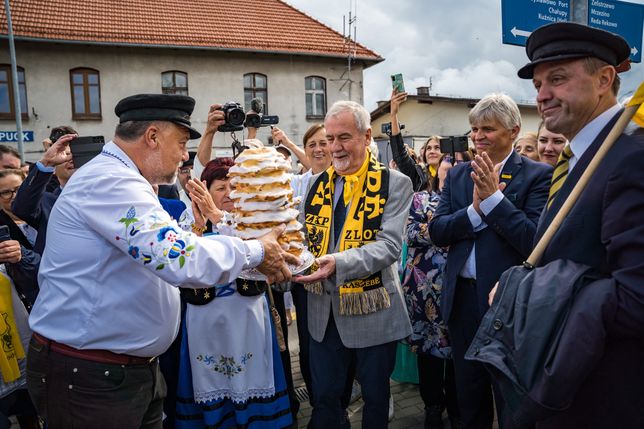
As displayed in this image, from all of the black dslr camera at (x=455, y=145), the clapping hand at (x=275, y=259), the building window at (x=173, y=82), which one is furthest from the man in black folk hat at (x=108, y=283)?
the building window at (x=173, y=82)

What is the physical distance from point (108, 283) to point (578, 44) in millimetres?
2254

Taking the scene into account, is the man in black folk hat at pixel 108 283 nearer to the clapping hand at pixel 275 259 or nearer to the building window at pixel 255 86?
the clapping hand at pixel 275 259

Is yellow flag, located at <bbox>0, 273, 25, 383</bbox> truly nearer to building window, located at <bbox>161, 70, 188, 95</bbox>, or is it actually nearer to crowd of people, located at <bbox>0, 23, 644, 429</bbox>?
crowd of people, located at <bbox>0, 23, 644, 429</bbox>

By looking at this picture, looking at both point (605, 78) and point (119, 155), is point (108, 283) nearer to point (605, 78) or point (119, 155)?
point (119, 155)

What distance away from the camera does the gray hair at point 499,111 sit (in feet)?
9.45

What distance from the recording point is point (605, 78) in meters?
1.86

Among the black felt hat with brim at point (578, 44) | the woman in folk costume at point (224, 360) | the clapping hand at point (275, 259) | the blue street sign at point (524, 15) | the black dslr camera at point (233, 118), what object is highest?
the blue street sign at point (524, 15)

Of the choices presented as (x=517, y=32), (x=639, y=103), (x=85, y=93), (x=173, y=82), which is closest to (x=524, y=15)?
(x=517, y=32)

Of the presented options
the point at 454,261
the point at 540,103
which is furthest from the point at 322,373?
the point at 540,103

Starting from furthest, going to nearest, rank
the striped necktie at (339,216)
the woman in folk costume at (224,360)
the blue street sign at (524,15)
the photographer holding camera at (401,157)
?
1. the blue street sign at (524,15)
2. the photographer holding camera at (401,157)
3. the woman in folk costume at (224,360)
4. the striped necktie at (339,216)

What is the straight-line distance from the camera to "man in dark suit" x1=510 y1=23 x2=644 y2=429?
4.90 ft

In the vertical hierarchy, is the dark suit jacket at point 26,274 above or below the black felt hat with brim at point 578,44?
below

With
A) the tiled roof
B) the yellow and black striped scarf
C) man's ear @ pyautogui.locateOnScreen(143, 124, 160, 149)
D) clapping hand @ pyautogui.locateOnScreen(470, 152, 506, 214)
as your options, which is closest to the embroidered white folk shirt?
man's ear @ pyautogui.locateOnScreen(143, 124, 160, 149)

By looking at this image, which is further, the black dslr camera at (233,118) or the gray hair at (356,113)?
the gray hair at (356,113)
